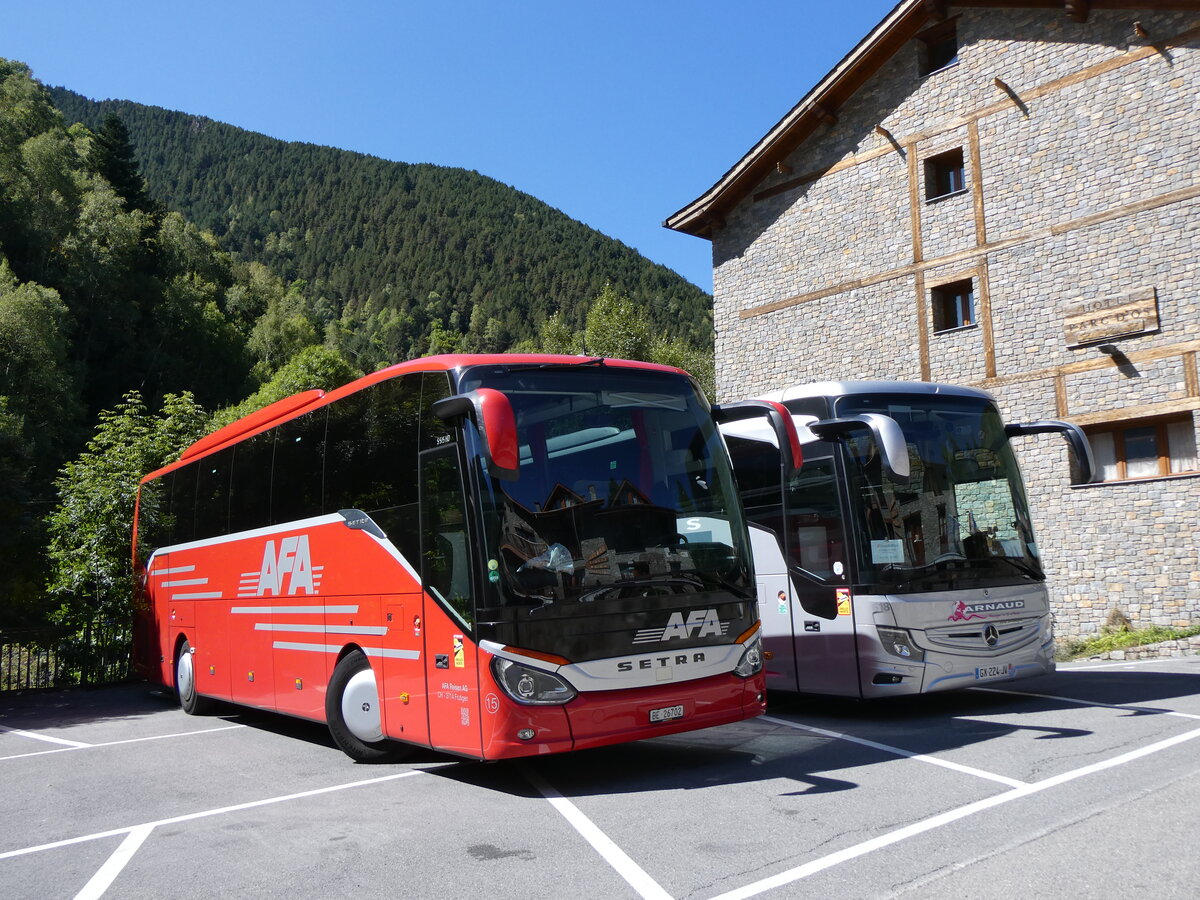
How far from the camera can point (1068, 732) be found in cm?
855

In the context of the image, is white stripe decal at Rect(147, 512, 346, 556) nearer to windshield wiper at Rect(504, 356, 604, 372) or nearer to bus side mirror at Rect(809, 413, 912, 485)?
windshield wiper at Rect(504, 356, 604, 372)

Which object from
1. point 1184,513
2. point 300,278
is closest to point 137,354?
point 1184,513

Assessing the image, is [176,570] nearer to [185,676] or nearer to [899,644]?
[185,676]

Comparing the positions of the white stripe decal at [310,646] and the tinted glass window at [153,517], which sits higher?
the tinted glass window at [153,517]

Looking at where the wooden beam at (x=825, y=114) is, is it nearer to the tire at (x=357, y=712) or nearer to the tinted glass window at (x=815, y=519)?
the tinted glass window at (x=815, y=519)

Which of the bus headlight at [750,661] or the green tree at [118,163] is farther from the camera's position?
the green tree at [118,163]

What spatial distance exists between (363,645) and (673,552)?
2777 mm

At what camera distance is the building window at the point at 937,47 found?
22.6 m

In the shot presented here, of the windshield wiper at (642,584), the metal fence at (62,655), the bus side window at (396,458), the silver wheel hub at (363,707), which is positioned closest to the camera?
the windshield wiper at (642,584)

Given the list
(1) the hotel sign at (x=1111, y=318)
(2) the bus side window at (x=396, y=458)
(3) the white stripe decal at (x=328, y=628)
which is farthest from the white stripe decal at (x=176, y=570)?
(1) the hotel sign at (x=1111, y=318)

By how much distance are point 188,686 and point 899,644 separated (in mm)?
9003

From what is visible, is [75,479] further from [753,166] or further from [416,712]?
[753,166]

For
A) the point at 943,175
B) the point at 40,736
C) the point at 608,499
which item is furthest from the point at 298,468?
the point at 943,175

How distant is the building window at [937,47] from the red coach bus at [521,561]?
17.5 m
